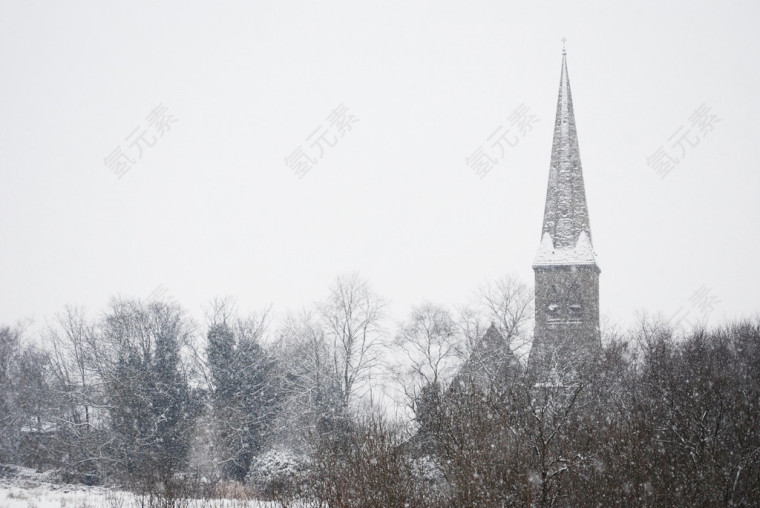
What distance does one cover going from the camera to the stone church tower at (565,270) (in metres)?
38.1

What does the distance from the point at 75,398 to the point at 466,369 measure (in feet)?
73.9

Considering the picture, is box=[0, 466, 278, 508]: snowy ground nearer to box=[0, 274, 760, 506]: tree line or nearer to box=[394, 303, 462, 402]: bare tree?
box=[0, 274, 760, 506]: tree line

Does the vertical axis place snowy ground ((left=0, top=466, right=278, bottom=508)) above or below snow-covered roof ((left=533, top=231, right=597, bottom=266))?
below

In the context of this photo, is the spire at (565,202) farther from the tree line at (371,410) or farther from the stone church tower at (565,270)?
the tree line at (371,410)

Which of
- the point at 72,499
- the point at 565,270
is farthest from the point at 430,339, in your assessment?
the point at 72,499

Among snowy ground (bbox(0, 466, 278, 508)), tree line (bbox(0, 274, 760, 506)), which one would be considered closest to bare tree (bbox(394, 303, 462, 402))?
tree line (bbox(0, 274, 760, 506))

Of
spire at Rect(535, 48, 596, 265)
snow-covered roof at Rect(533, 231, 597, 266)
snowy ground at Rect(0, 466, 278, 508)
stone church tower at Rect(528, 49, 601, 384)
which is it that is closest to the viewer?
snowy ground at Rect(0, 466, 278, 508)

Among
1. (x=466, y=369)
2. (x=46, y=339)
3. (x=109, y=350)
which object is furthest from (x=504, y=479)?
(x=46, y=339)

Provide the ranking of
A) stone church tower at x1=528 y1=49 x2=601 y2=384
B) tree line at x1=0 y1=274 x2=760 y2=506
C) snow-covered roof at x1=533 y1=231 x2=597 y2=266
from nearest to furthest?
tree line at x1=0 y1=274 x2=760 y2=506 < stone church tower at x1=528 y1=49 x2=601 y2=384 < snow-covered roof at x1=533 y1=231 x2=597 y2=266

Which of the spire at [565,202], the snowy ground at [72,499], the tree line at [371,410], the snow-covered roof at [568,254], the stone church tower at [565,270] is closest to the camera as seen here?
the tree line at [371,410]

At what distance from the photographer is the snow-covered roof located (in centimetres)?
3891

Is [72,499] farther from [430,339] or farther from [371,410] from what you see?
[430,339]

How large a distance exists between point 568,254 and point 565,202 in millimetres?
3481

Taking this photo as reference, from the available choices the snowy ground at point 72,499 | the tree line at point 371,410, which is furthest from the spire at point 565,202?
the snowy ground at point 72,499
